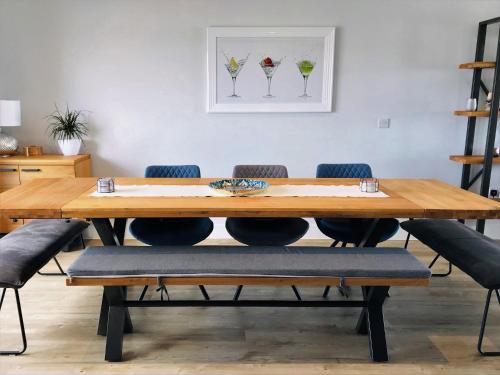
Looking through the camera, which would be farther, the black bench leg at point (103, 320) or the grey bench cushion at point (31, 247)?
the black bench leg at point (103, 320)

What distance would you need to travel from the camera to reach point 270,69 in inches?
156

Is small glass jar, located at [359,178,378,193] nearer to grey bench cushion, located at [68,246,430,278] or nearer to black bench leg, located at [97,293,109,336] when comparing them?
grey bench cushion, located at [68,246,430,278]

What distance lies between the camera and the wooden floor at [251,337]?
6.98 ft

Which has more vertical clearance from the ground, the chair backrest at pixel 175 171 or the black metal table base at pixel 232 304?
the chair backrest at pixel 175 171

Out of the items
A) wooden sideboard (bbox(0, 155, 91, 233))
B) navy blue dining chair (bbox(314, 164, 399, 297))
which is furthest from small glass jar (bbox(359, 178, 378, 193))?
wooden sideboard (bbox(0, 155, 91, 233))

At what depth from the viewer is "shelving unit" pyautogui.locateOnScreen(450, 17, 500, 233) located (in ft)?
12.0

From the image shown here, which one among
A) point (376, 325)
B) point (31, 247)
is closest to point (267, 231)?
point (376, 325)

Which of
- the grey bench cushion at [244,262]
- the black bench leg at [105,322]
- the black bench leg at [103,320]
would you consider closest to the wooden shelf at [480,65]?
the grey bench cushion at [244,262]

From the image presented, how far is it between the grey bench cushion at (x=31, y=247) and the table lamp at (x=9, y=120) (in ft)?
4.32

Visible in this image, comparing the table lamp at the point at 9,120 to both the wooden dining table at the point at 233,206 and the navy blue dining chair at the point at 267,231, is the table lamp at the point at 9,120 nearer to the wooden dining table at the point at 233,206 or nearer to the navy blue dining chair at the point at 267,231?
the wooden dining table at the point at 233,206

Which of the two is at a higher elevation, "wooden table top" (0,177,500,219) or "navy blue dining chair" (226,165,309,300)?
"wooden table top" (0,177,500,219)

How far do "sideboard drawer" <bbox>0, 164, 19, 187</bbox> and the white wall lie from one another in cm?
50

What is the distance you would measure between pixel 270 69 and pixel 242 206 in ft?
7.05

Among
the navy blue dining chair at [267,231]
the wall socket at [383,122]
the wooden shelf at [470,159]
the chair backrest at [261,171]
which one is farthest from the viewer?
the wall socket at [383,122]
